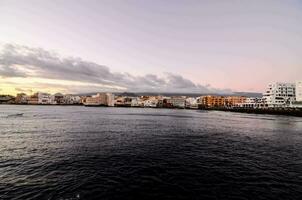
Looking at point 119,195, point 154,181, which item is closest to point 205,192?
point 154,181

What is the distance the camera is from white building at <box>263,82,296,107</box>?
164000 mm

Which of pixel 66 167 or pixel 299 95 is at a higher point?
pixel 299 95

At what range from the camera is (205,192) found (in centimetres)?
1478

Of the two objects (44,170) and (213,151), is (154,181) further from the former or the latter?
(213,151)

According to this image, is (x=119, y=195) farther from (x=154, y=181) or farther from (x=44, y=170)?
(x=44, y=170)

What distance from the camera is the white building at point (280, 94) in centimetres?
16400

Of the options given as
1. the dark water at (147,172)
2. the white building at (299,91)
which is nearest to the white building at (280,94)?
the white building at (299,91)

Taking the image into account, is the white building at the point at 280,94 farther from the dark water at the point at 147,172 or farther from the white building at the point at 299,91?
the dark water at the point at 147,172

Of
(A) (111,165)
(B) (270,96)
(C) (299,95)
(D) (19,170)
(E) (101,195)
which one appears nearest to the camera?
(E) (101,195)

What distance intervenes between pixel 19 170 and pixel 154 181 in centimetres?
1223

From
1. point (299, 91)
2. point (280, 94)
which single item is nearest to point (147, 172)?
point (299, 91)

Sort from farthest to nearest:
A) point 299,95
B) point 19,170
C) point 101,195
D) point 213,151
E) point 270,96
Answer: point 270,96
point 299,95
point 213,151
point 19,170
point 101,195

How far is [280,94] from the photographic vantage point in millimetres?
167000

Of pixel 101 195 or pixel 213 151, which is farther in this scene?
pixel 213 151
